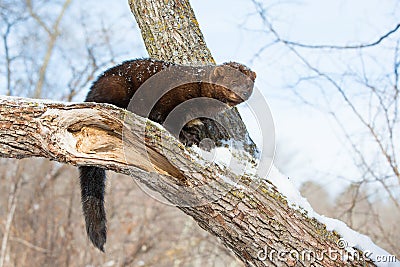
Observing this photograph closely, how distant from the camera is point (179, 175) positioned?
7.57 ft

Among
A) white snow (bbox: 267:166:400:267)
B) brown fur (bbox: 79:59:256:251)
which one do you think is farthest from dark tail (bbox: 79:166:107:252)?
white snow (bbox: 267:166:400:267)

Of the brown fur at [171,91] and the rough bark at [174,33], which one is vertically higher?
the rough bark at [174,33]

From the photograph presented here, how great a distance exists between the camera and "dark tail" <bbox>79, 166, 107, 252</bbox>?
3207mm

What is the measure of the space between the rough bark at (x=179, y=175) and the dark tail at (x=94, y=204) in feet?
2.80

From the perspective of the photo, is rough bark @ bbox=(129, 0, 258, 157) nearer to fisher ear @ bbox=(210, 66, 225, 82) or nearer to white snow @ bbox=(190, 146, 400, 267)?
fisher ear @ bbox=(210, 66, 225, 82)

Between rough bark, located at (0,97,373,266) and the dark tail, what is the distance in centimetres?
85

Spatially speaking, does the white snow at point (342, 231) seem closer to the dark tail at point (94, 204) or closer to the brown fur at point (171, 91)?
the brown fur at point (171, 91)

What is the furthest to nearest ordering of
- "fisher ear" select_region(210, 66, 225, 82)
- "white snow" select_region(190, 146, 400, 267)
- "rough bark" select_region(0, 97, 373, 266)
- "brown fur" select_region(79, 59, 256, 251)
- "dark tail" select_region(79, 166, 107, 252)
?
"fisher ear" select_region(210, 66, 225, 82) → "brown fur" select_region(79, 59, 256, 251) → "dark tail" select_region(79, 166, 107, 252) → "white snow" select_region(190, 146, 400, 267) → "rough bark" select_region(0, 97, 373, 266)

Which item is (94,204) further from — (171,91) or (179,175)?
(179,175)

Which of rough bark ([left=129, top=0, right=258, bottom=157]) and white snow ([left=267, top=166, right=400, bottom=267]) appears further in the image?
rough bark ([left=129, top=0, right=258, bottom=157])

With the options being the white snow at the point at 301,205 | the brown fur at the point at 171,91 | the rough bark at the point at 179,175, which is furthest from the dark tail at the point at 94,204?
the white snow at the point at 301,205

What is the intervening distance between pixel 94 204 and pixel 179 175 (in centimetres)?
122

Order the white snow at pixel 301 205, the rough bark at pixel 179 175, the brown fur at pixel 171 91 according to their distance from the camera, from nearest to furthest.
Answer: the rough bark at pixel 179 175 < the white snow at pixel 301 205 < the brown fur at pixel 171 91

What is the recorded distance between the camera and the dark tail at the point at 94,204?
3.21 metres
